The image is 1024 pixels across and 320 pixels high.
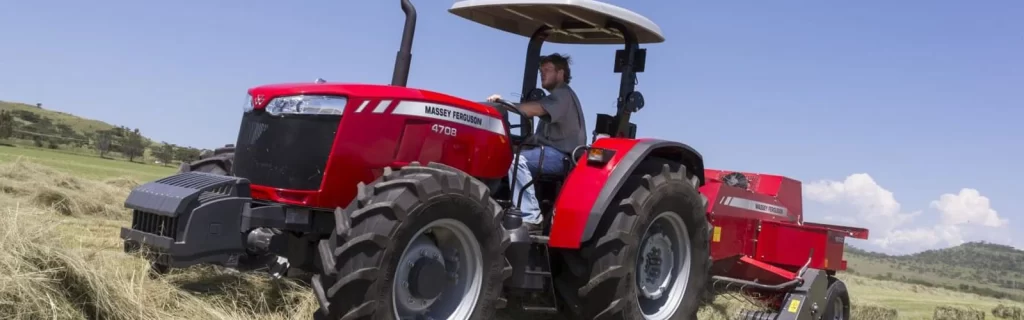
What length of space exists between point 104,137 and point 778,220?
42.7m

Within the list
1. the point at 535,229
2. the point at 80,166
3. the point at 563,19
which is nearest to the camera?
the point at 535,229

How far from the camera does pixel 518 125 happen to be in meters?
5.73

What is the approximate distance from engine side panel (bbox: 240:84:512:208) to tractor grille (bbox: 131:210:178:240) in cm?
52

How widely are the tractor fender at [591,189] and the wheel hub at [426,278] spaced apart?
96cm

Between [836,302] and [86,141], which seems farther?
[86,141]

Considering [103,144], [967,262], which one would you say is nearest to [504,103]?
[103,144]

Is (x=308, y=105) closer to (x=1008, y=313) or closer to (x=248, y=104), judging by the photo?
(x=248, y=104)

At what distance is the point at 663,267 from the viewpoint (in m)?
5.80

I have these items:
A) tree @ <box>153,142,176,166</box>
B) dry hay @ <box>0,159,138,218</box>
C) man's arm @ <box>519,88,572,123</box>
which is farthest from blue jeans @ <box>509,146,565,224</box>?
tree @ <box>153,142,176,166</box>

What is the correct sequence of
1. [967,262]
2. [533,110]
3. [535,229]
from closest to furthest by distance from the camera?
[535,229], [533,110], [967,262]

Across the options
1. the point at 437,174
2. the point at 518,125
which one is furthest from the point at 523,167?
the point at 437,174

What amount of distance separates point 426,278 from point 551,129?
179 cm

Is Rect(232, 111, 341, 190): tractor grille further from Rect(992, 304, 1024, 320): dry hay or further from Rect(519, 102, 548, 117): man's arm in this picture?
Rect(992, 304, 1024, 320): dry hay

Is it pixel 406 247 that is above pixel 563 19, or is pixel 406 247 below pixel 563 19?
below
